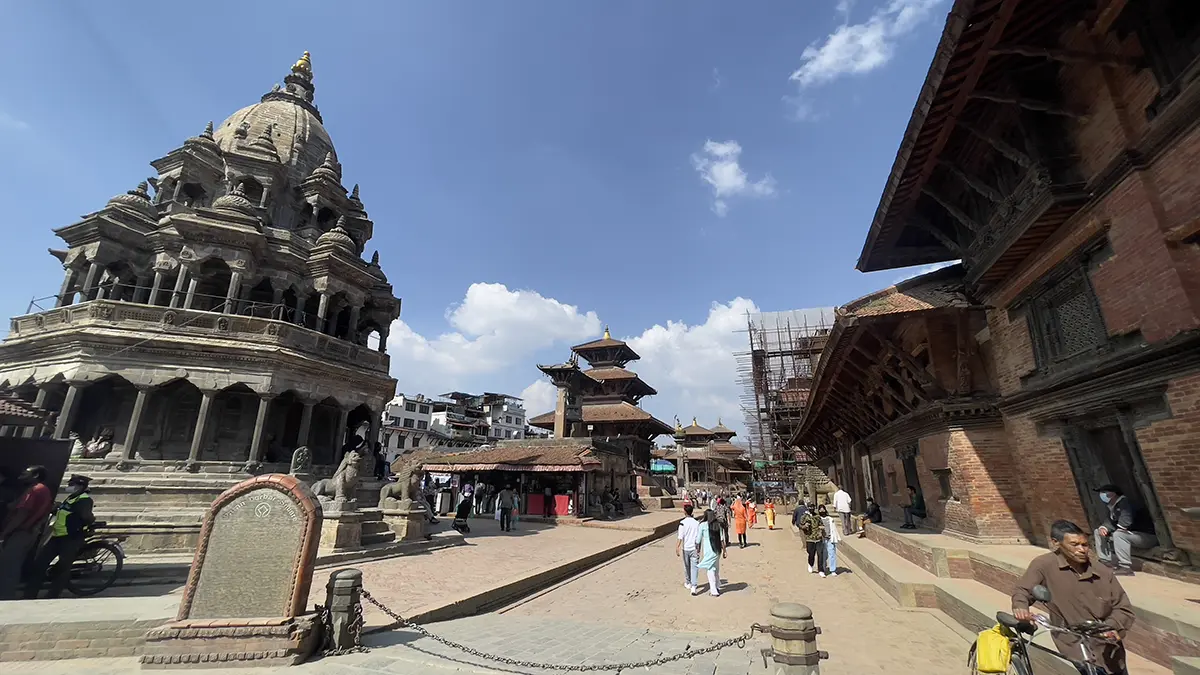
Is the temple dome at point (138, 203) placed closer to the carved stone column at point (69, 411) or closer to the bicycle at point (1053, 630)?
the carved stone column at point (69, 411)

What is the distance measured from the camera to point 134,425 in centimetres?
1462

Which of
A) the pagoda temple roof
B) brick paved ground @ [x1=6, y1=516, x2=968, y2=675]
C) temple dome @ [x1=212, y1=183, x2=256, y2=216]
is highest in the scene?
temple dome @ [x1=212, y1=183, x2=256, y2=216]

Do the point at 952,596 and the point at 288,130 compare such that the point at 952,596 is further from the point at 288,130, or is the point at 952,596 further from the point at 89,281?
the point at 288,130

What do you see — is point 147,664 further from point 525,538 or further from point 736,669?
point 525,538

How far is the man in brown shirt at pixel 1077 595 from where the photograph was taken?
325 cm

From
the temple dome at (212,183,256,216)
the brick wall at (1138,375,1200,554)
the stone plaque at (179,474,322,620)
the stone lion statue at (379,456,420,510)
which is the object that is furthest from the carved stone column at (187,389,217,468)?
the brick wall at (1138,375,1200,554)

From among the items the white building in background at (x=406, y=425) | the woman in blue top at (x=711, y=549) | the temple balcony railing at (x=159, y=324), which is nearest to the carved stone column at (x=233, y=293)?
the temple balcony railing at (x=159, y=324)

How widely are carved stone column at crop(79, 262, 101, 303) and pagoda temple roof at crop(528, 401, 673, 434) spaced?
23.2 metres

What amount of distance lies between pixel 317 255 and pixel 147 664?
57.2 ft

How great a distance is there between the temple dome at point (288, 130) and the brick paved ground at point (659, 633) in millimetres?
23847

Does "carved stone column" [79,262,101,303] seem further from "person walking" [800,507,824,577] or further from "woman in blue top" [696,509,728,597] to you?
"person walking" [800,507,824,577]

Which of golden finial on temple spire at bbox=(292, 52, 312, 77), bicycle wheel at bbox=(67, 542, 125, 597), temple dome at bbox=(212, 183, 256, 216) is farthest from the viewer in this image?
golden finial on temple spire at bbox=(292, 52, 312, 77)

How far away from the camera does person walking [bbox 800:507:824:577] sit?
1102 centimetres

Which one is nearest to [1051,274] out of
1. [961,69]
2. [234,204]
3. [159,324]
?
[961,69]
